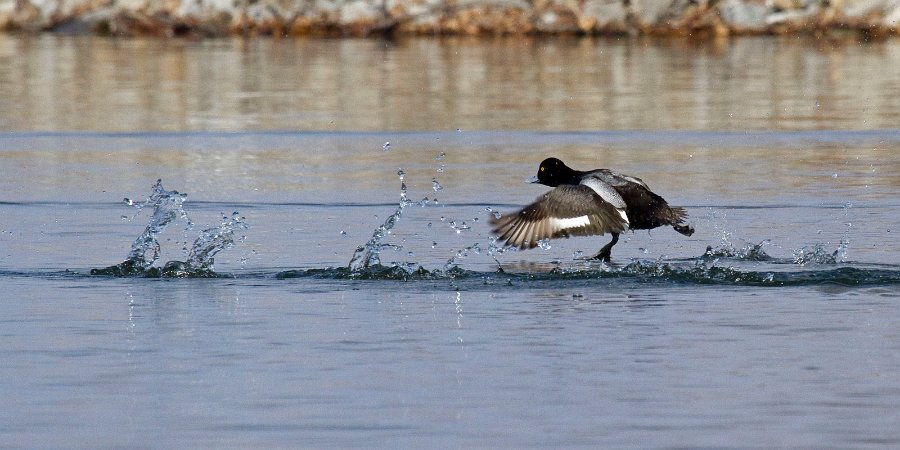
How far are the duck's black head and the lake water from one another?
413 millimetres

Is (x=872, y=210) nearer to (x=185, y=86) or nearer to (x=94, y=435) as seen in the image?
(x=94, y=435)

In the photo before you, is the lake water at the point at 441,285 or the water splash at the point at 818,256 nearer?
the lake water at the point at 441,285

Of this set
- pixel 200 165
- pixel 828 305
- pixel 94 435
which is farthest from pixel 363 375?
pixel 200 165

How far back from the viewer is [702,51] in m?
34.0

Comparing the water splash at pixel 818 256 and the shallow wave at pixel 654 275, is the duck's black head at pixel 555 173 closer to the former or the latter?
the shallow wave at pixel 654 275

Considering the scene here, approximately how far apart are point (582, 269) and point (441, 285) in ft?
2.94

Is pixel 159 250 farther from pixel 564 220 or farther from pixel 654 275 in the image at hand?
pixel 654 275

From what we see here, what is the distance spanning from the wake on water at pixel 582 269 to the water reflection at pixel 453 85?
346 inches

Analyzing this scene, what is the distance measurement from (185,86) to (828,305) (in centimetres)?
1806

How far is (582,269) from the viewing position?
32.8ft

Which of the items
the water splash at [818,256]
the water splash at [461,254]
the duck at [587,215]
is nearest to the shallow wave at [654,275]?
the water splash at [461,254]

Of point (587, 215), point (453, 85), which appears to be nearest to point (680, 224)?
point (587, 215)

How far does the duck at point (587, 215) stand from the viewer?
10.3m

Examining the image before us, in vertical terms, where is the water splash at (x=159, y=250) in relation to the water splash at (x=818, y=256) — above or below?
above
